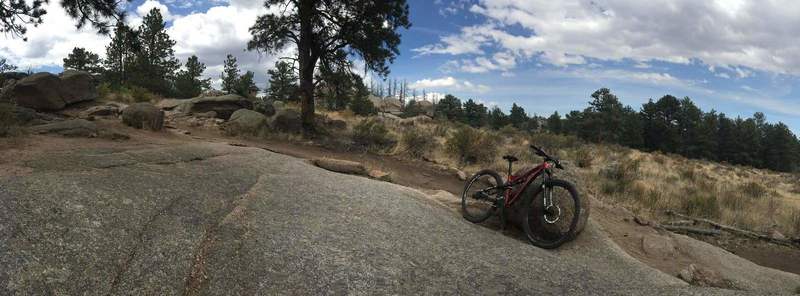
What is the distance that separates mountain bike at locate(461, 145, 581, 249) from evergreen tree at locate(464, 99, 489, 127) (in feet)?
204

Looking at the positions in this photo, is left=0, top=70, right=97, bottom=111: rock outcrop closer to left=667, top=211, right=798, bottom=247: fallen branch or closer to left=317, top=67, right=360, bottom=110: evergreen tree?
left=317, top=67, right=360, bottom=110: evergreen tree

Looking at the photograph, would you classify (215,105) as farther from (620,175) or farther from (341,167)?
(620,175)

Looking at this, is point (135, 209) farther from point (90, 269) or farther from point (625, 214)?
point (625, 214)

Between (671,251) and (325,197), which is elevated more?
(325,197)

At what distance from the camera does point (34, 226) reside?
3.96 m

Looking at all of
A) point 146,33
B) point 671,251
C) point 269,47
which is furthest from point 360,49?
point 146,33

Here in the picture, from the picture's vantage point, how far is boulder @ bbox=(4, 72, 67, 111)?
16.0 metres

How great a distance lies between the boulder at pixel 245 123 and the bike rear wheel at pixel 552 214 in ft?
44.4

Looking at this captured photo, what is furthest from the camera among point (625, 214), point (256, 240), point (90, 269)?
point (625, 214)

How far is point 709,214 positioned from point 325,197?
425 inches

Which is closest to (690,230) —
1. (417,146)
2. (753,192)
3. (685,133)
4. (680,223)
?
(680,223)

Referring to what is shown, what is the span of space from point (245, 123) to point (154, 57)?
28990 mm

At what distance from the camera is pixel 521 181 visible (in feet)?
22.4

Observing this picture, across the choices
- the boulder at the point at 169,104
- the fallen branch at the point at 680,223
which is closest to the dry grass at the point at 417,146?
the fallen branch at the point at 680,223
